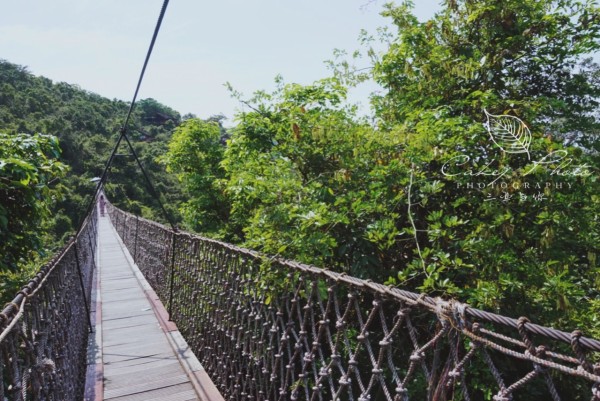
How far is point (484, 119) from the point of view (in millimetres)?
3041

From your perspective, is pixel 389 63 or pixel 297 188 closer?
pixel 297 188

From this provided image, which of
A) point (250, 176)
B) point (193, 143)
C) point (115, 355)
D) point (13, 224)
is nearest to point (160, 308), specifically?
point (115, 355)

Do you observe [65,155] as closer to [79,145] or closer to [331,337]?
[79,145]

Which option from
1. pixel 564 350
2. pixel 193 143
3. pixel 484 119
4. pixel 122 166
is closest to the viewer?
pixel 564 350

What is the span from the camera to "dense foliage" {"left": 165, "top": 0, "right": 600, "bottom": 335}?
2479 mm

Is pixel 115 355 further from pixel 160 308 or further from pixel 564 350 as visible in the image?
pixel 564 350

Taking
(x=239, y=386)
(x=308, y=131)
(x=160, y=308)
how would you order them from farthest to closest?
(x=160, y=308)
(x=308, y=131)
(x=239, y=386)

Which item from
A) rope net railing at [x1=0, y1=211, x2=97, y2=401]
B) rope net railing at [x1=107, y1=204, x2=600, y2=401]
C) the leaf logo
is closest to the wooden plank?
rope net railing at [x1=107, y1=204, x2=600, y2=401]

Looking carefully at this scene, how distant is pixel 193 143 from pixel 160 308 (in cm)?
606

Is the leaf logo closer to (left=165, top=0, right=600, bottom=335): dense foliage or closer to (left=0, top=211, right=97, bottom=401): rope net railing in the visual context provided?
(left=165, top=0, right=600, bottom=335): dense foliage

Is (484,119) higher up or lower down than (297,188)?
higher up

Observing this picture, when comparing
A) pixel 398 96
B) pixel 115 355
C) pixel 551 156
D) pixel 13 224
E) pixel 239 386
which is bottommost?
pixel 115 355

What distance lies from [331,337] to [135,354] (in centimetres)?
191

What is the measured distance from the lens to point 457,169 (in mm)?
2750
